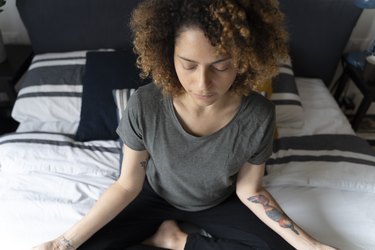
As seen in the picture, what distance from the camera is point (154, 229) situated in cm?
99

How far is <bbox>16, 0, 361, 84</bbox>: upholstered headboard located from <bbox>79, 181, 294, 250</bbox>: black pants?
0.94 metres

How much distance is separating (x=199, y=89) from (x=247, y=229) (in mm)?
518

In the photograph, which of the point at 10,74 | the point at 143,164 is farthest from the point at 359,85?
the point at 10,74

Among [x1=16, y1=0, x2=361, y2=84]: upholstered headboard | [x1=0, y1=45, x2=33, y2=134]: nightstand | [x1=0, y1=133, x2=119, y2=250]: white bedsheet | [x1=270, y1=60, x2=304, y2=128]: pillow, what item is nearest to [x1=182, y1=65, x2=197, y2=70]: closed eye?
[x1=0, y1=133, x2=119, y2=250]: white bedsheet

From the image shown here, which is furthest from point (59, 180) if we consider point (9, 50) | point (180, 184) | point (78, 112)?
point (9, 50)

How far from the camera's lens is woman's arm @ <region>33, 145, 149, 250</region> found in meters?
0.82

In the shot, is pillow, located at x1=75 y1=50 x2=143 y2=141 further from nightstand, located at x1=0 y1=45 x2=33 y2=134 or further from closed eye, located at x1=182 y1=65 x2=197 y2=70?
closed eye, located at x1=182 y1=65 x2=197 y2=70

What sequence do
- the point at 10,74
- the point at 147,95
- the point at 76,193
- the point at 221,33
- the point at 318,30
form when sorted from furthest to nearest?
the point at 318,30
the point at 10,74
the point at 76,193
the point at 147,95
the point at 221,33

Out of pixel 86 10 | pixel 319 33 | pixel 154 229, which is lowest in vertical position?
pixel 154 229

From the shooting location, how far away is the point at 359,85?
1.53 meters

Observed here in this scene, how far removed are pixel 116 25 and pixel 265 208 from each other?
1.19 m

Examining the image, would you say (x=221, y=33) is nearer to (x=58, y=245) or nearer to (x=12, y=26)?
(x=58, y=245)

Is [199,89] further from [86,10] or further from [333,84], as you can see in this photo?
[333,84]

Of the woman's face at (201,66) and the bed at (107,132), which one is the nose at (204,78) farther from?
the bed at (107,132)
